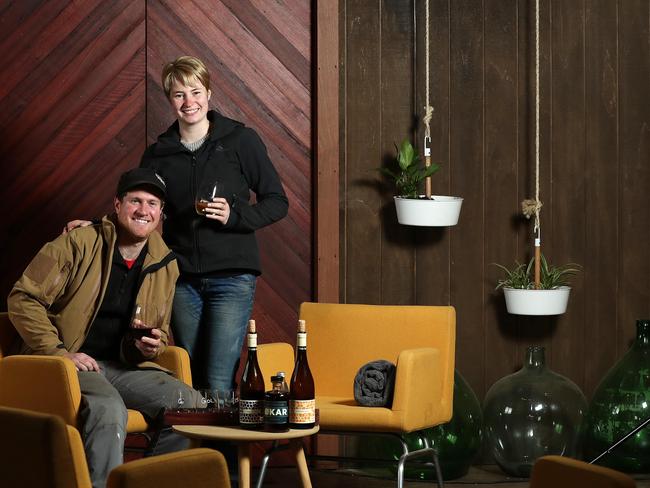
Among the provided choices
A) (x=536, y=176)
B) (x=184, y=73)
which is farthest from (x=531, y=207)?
(x=184, y=73)

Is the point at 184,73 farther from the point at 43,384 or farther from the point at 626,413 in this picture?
the point at 626,413

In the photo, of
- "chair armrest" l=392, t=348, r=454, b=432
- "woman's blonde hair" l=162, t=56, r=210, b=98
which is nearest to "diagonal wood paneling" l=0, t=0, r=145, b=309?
"woman's blonde hair" l=162, t=56, r=210, b=98

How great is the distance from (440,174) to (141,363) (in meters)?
1.72

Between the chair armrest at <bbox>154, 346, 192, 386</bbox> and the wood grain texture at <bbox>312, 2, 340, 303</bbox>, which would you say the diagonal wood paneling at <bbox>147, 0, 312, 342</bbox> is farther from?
the chair armrest at <bbox>154, 346, 192, 386</bbox>

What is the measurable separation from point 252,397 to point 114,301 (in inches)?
29.8

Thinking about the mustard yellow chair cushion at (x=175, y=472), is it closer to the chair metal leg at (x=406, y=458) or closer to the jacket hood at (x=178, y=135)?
the chair metal leg at (x=406, y=458)

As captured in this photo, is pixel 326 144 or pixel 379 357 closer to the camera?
pixel 379 357

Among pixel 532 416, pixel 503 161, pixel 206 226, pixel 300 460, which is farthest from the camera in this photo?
pixel 503 161

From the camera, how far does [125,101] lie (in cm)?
459

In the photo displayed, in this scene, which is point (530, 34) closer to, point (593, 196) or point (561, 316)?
point (593, 196)

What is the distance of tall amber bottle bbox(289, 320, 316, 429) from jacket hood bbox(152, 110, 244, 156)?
3.26ft

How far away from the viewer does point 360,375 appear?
3775mm

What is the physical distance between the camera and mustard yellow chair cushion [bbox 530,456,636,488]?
1.77m

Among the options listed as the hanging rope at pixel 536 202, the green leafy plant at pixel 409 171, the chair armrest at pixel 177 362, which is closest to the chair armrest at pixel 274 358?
the chair armrest at pixel 177 362
